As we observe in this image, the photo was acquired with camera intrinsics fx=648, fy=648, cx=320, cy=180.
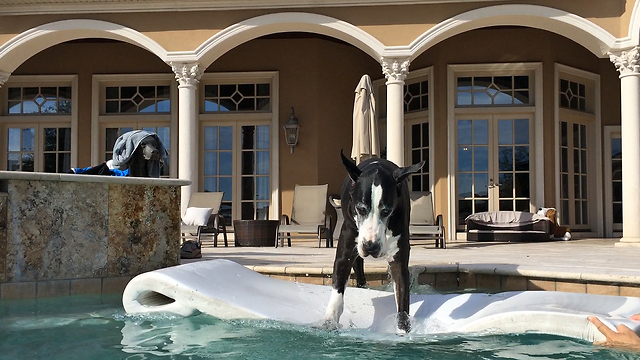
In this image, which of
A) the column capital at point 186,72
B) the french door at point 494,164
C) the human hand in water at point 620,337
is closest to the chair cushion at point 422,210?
the french door at point 494,164

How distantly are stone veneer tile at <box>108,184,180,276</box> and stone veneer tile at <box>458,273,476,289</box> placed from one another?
6.39ft

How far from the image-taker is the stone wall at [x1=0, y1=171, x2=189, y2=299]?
149 inches

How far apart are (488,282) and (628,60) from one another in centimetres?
472

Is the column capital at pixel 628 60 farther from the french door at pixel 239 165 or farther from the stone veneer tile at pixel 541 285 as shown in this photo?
the french door at pixel 239 165

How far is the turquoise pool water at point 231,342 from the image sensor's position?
2.63 meters

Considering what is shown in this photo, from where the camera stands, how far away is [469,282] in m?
4.38

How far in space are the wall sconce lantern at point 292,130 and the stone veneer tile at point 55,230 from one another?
589 cm

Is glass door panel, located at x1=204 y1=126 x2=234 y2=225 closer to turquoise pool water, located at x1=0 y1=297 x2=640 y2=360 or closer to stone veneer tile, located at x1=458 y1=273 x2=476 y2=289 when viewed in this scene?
stone veneer tile, located at x1=458 y1=273 x2=476 y2=289

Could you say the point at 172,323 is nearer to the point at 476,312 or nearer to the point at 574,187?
the point at 476,312

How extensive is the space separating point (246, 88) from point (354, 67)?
1.75 metres

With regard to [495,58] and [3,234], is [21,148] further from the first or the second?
[495,58]

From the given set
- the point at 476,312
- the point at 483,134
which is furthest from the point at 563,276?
the point at 483,134

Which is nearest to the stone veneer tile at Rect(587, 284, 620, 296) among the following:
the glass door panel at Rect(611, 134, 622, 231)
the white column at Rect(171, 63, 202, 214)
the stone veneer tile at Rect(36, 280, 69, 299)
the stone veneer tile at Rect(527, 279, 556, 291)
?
the stone veneer tile at Rect(527, 279, 556, 291)

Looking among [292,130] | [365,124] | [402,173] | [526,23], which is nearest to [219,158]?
[292,130]
